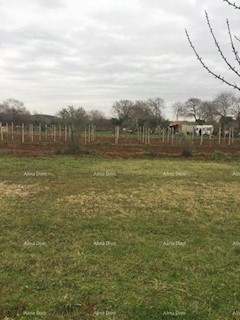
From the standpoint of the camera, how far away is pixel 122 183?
980 centimetres

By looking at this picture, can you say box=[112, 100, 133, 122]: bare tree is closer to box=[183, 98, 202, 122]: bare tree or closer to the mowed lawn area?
box=[183, 98, 202, 122]: bare tree

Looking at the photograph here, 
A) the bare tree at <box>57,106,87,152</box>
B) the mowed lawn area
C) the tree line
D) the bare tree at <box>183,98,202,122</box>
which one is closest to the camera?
the mowed lawn area

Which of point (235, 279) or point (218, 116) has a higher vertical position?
point (218, 116)

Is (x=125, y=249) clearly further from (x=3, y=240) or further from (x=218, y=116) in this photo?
(x=218, y=116)

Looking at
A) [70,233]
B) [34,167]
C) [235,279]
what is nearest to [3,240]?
[70,233]

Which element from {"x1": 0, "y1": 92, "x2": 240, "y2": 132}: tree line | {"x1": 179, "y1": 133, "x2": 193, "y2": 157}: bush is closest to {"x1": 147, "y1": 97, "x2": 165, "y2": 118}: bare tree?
{"x1": 0, "y1": 92, "x2": 240, "y2": 132}: tree line

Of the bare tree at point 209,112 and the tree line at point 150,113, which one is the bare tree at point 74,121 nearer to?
the tree line at point 150,113

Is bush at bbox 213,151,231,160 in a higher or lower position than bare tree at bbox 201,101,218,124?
lower

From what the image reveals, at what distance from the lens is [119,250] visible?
16.2 feet

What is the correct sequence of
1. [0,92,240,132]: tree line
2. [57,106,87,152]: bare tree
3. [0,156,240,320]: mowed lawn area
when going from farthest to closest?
1. [0,92,240,132]: tree line
2. [57,106,87,152]: bare tree
3. [0,156,240,320]: mowed lawn area

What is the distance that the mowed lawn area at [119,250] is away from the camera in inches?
140

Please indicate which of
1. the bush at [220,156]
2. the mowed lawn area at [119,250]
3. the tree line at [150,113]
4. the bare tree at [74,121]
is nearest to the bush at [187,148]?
the bush at [220,156]

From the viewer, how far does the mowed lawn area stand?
3551 millimetres

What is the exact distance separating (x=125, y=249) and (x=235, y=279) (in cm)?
157
